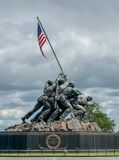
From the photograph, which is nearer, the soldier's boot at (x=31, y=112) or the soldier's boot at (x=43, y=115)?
the soldier's boot at (x=43, y=115)

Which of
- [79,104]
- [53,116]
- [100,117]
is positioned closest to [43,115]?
[53,116]

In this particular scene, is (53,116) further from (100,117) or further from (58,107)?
(100,117)

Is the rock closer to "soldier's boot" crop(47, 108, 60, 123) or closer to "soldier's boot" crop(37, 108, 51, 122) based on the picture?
"soldier's boot" crop(37, 108, 51, 122)

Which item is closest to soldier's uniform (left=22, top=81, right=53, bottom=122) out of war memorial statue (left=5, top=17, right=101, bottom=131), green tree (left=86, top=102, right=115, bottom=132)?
war memorial statue (left=5, top=17, right=101, bottom=131)

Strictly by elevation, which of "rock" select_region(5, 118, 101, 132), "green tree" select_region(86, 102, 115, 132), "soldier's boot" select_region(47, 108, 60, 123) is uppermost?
"green tree" select_region(86, 102, 115, 132)

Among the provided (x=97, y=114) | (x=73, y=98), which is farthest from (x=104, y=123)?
(x=73, y=98)

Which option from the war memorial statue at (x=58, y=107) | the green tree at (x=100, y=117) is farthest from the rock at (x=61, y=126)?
the green tree at (x=100, y=117)

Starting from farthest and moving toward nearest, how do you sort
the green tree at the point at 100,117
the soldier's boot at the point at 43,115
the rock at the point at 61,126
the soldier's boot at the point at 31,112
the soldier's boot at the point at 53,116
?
the green tree at the point at 100,117 → the soldier's boot at the point at 31,112 → the soldier's boot at the point at 43,115 → the soldier's boot at the point at 53,116 → the rock at the point at 61,126

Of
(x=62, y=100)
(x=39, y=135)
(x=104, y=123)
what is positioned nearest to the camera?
(x=39, y=135)

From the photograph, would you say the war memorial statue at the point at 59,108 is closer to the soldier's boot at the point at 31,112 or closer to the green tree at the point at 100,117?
the soldier's boot at the point at 31,112

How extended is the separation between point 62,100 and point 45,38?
283 inches

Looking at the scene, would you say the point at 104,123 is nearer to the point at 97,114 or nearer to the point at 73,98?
the point at 97,114

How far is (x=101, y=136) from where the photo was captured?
196 ft

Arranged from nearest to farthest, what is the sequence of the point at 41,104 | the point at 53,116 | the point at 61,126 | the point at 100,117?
the point at 61,126, the point at 53,116, the point at 41,104, the point at 100,117
